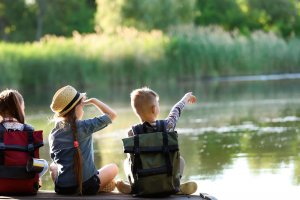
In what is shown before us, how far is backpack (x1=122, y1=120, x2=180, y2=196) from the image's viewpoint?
5.21 meters

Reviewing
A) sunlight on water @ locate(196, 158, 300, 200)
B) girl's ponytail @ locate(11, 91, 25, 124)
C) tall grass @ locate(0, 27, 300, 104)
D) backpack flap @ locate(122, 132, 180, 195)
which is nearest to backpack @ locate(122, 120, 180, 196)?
backpack flap @ locate(122, 132, 180, 195)

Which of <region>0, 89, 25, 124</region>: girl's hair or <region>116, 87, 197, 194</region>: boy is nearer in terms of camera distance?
<region>116, 87, 197, 194</region>: boy

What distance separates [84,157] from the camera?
18.0 feet

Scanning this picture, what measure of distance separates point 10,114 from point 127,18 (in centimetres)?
3319

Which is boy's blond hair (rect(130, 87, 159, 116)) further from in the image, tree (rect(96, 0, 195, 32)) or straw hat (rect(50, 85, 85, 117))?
tree (rect(96, 0, 195, 32))

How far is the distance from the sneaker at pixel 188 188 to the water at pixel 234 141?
40.1 inches

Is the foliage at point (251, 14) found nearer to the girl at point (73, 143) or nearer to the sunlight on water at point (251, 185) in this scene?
the sunlight on water at point (251, 185)

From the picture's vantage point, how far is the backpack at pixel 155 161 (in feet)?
17.1

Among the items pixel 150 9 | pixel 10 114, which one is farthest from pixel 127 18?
pixel 10 114

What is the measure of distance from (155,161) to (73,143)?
22.0 inches

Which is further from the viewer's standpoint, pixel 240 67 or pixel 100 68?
pixel 240 67

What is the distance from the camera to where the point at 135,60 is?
86.6 ft

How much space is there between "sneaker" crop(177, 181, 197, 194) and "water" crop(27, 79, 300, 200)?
1.02 meters

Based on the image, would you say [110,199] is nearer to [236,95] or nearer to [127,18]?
[236,95]
